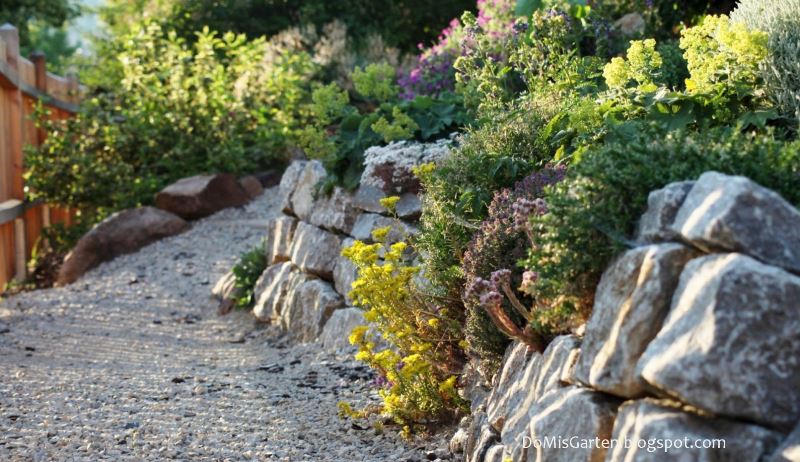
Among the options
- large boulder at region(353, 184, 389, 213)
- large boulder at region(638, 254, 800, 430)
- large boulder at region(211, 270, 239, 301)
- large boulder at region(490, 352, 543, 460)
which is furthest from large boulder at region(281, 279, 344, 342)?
large boulder at region(638, 254, 800, 430)

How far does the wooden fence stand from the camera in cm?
925

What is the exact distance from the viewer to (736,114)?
3.99 m

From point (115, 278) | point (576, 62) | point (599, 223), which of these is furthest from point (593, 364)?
point (115, 278)

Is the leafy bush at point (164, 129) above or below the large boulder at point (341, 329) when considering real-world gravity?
above

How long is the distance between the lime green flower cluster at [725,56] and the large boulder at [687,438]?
1.82 meters

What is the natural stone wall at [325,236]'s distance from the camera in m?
6.00

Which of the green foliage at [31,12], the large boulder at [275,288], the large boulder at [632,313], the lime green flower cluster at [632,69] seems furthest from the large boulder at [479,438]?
the green foliage at [31,12]

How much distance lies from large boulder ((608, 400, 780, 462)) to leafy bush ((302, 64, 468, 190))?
3.92 m

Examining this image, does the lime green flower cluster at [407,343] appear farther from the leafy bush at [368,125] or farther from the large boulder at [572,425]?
the leafy bush at [368,125]

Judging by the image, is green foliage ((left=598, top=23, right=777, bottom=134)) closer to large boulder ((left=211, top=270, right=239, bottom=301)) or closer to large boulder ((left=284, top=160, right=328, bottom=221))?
A: large boulder ((left=284, top=160, right=328, bottom=221))

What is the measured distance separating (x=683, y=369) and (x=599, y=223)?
25.0 inches

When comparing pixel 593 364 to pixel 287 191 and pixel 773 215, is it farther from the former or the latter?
pixel 287 191

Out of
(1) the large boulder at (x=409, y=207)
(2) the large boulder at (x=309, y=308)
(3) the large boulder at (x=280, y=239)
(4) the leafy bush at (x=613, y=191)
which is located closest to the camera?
(4) the leafy bush at (x=613, y=191)

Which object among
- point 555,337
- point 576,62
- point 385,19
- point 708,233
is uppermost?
point 385,19
